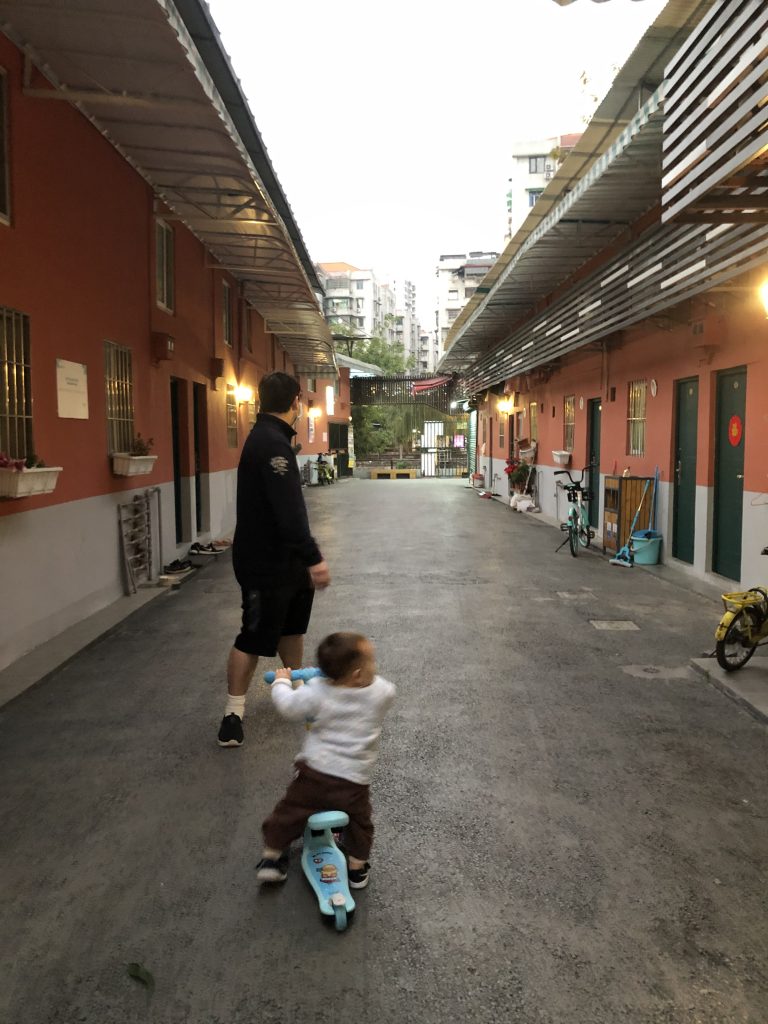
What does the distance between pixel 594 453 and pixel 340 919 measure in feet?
40.3

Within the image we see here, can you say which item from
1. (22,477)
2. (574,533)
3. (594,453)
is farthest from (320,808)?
(594,453)

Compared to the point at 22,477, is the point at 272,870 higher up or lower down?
lower down

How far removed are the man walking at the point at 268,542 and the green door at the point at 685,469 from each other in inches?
259

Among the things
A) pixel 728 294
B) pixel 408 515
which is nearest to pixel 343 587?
pixel 728 294

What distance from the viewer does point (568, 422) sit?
15797 millimetres

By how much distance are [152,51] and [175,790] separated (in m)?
4.83

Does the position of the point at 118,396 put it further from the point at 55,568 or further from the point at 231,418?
the point at 231,418

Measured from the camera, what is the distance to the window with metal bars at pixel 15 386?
543 cm

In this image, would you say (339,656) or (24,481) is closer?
(339,656)

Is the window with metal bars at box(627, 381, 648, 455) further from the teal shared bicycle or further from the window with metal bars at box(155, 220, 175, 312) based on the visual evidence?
the window with metal bars at box(155, 220, 175, 312)

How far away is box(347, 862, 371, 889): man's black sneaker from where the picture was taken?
9.09ft

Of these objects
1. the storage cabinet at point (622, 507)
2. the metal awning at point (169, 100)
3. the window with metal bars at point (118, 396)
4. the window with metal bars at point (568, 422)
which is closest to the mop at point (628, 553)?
the storage cabinet at point (622, 507)

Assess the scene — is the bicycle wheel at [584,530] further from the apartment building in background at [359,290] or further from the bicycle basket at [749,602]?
the apartment building in background at [359,290]

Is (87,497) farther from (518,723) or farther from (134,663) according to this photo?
(518,723)
